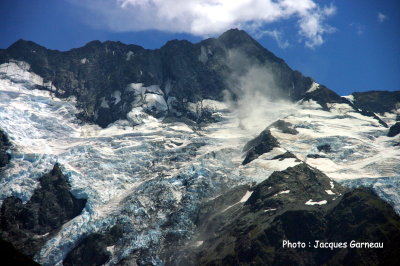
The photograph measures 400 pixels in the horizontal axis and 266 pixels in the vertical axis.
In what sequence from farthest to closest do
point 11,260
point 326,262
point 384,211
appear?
point 384,211
point 326,262
point 11,260

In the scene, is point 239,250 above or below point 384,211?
below

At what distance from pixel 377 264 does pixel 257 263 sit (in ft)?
133

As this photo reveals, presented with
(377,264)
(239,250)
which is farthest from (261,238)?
(377,264)

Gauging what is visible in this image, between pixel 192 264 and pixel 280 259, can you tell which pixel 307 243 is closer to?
pixel 280 259

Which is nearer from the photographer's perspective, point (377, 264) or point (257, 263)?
point (377, 264)

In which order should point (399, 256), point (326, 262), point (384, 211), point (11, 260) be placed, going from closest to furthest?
point (11, 260) < point (399, 256) < point (326, 262) < point (384, 211)

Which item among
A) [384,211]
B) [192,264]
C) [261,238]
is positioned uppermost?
[384,211]

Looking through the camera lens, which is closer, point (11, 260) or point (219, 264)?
point (11, 260)

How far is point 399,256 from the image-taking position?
174 meters

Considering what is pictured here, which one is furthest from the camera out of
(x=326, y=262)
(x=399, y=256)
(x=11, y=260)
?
(x=326, y=262)

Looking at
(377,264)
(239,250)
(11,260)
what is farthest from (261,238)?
(11,260)

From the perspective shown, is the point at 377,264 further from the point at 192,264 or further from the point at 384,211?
the point at 192,264

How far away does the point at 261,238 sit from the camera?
19912 centimetres

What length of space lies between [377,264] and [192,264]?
214ft
